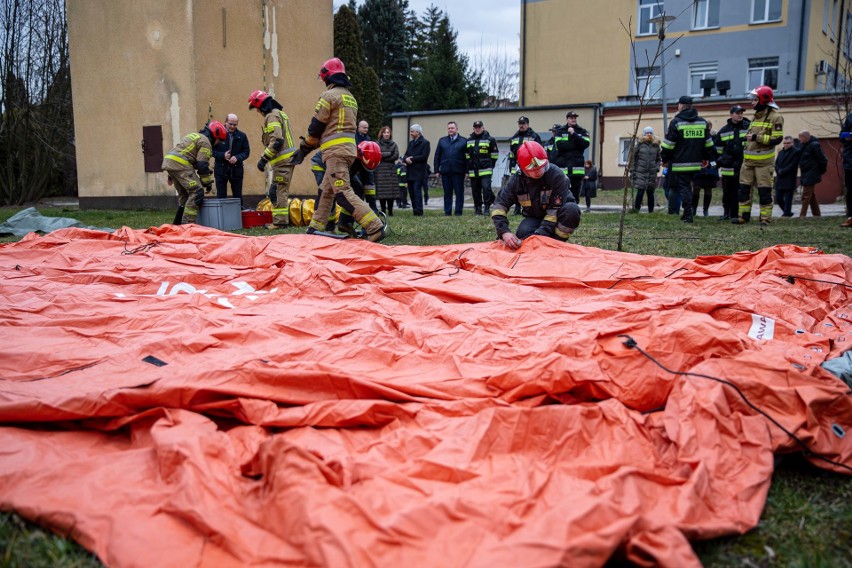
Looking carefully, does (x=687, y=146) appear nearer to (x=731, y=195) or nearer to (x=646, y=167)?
(x=731, y=195)

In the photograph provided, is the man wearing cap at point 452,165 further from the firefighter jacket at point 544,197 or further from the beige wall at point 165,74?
the firefighter jacket at point 544,197

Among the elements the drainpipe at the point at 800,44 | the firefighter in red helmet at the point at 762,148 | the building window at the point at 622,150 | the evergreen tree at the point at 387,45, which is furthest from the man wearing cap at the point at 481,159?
the evergreen tree at the point at 387,45

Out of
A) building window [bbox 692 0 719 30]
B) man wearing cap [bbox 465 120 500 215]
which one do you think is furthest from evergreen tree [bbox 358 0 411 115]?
man wearing cap [bbox 465 120 500 215]

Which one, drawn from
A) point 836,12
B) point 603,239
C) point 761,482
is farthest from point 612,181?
point 761,482

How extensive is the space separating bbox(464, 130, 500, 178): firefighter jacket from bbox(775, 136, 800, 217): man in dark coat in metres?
5.46

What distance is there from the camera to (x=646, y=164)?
510 inches

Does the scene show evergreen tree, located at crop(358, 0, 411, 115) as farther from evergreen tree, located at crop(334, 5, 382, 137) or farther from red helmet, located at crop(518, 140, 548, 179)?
red helmet, located at crop(518, 140, 548, 179)

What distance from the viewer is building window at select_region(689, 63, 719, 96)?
24781 mm

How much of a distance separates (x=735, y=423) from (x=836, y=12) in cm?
3057

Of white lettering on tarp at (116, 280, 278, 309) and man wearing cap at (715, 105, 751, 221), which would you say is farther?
man wearing cap at (715, 105, 751, 221)

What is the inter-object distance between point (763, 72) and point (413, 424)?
86.4ft

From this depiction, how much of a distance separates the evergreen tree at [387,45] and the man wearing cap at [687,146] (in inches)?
1027

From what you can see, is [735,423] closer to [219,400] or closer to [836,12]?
[219,400]

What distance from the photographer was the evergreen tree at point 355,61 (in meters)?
26.2
